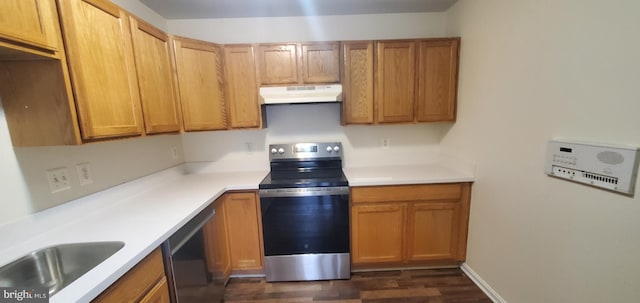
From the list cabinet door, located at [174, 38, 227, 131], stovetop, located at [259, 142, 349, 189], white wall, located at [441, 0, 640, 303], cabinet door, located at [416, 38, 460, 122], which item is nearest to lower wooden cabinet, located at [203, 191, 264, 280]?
stovetop, located at [259, 142, 349, 189]

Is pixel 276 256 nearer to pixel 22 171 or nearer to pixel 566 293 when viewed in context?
pixel 22 171

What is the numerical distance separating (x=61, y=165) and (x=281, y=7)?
1.94 m

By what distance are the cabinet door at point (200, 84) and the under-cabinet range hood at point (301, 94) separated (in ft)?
1.32

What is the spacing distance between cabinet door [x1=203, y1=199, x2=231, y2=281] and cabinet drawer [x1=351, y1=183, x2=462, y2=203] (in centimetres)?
113

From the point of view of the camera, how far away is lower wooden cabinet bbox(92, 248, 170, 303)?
0.88 meters

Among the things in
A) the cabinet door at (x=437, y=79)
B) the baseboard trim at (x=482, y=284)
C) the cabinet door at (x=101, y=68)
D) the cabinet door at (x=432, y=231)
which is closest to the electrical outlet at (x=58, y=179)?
the cabinet door at (x=101, y=68)

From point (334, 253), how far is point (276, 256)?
20.3 inches

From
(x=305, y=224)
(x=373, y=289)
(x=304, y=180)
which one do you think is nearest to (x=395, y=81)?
(x=304, y=180)

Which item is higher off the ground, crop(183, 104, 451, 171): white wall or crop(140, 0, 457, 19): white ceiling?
crop(140, 0, 457, 19): white ceiling

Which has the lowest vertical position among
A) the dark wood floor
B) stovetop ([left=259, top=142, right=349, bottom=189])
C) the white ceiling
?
the dark wood floor

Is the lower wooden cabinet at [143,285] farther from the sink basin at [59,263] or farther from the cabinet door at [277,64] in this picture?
the cabinet door at [277,64]

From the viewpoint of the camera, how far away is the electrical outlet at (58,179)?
1224 mm

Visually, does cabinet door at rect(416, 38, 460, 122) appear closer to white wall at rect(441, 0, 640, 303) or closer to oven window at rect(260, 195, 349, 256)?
white wall at rect(441, 0, 640, 303)

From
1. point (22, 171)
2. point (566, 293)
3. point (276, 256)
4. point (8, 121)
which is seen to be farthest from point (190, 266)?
point (566, 293)
